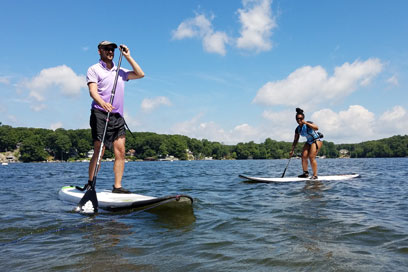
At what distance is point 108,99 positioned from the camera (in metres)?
6.07

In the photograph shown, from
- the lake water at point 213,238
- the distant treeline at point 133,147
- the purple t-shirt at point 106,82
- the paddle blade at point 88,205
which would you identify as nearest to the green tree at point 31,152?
the distant treeline at point 133,147

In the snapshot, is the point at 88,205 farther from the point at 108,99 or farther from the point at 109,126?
the point at 108,99

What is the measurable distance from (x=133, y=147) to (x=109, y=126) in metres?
158

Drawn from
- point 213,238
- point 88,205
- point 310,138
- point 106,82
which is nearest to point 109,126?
point 106,82

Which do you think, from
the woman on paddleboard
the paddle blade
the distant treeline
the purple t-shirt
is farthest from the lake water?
the distant treeline

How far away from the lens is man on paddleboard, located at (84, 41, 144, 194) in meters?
5.85

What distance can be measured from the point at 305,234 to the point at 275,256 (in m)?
0.99

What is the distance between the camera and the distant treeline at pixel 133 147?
458ft

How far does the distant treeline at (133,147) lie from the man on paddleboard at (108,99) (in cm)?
11769

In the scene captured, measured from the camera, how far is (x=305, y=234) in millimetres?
3676

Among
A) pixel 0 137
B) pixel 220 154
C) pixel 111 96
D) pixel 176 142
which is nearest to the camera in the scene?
pixel 111 96

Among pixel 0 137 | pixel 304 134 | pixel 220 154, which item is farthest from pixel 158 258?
pixel 220 154

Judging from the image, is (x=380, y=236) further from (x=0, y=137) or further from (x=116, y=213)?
(x=0, y=137)

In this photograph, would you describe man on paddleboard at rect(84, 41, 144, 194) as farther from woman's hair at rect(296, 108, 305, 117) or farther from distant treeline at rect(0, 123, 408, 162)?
distant treeline at rect(0, 123, 408, 162)
